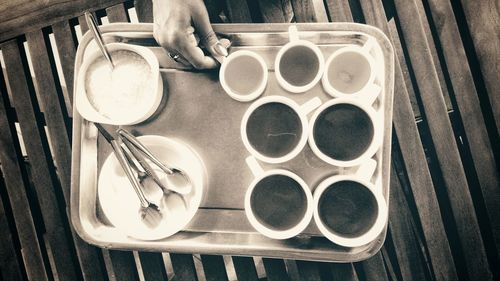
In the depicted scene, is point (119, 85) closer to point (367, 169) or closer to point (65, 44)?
point (65, 44)

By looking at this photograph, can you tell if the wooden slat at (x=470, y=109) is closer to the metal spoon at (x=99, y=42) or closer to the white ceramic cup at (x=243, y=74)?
the white ceramic cup at (x=243, y=74)

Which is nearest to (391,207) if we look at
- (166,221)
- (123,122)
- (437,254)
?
(437,254)

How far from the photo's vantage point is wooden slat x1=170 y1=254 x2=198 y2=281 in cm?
112

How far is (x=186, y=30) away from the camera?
0.86 m

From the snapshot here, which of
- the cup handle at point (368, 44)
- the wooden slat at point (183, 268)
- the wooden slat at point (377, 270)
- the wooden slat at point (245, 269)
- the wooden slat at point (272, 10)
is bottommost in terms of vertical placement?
the wooden slat at point (377, 270)

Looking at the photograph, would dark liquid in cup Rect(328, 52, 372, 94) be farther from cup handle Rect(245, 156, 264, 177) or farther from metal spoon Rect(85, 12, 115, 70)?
metal spoon Rect(85, 12, 115, 70)

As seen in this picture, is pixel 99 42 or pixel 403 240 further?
pixel 403 240

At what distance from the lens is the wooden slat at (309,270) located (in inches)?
42.2

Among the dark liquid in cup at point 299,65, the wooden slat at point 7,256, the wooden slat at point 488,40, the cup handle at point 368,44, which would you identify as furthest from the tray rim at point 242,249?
the wooden slat at point 7,256

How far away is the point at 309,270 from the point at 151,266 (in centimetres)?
55

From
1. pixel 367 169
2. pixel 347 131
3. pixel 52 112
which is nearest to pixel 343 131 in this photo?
pixel 347 131

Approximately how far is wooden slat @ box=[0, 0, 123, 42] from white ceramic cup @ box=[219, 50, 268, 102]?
1.93ft

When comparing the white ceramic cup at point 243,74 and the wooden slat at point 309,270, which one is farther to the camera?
the wooden slat at point 309,270

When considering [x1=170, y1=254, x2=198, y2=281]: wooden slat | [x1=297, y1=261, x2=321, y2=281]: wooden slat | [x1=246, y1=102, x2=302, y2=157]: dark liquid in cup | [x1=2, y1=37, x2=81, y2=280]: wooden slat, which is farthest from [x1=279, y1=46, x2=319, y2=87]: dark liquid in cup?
[x1=2, y1=37, x2=81, y2=280]: wooden slat
